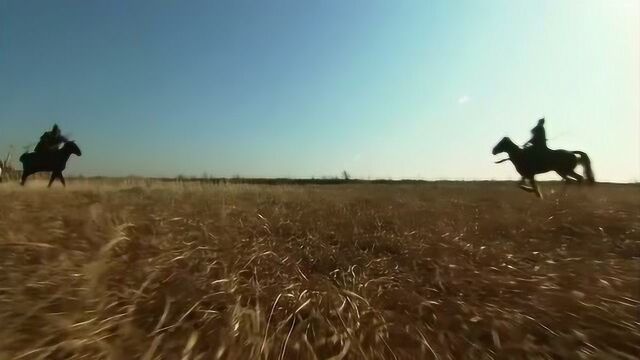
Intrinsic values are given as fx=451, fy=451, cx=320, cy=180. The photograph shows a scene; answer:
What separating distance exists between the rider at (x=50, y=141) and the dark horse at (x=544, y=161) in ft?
59.4

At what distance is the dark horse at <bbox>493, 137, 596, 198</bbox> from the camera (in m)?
18.0

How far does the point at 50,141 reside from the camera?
61.2 feet

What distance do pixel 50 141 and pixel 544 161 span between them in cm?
2020

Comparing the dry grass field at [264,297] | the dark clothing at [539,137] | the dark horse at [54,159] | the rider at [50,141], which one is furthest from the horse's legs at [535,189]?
the rider at [50,141]

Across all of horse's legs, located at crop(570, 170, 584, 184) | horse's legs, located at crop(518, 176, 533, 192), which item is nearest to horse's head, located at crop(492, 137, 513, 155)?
horse's legs, located at crop(518, 176, 533, 192)

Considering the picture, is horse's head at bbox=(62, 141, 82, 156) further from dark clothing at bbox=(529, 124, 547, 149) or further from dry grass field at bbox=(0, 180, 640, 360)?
dark clothing at bbox=(529, 124, 547, 149)

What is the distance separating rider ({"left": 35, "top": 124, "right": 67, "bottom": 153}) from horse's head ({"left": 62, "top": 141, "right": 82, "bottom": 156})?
277 millimetres

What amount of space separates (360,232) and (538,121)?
548 inches

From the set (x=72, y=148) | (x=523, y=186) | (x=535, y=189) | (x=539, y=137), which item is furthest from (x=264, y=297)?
(x=72, y=148)

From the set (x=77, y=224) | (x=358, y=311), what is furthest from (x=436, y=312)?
(x=77, y=224)

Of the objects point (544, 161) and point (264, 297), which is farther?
point (544, 161)

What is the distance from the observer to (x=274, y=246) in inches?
207

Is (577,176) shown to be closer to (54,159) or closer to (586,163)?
(586,163)

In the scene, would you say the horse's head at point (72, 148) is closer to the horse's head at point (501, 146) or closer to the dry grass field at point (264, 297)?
the dry grass field at point (264, 297)
